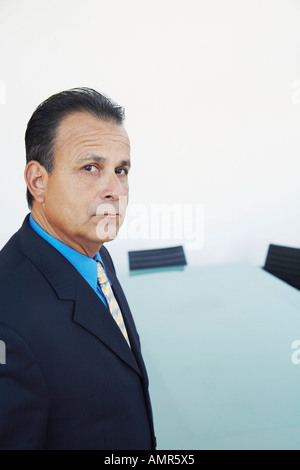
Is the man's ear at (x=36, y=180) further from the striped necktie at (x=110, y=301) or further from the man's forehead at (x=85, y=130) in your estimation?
the striped necktie at (x=110, y=301)

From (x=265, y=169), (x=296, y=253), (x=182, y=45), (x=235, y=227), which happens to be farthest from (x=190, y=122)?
(x=296, y=253)

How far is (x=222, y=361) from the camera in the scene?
1609 millimetres

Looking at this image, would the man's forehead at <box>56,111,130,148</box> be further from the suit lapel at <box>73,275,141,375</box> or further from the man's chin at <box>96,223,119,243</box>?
the suit lapel at <box>73,275,141,375</box>

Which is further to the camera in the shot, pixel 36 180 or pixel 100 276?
pixel 100 276

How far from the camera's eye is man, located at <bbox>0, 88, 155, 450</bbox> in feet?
2.27

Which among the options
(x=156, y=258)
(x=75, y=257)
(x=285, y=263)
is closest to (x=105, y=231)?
(x=75, y=257)

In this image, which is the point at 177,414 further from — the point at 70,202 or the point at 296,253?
the point at 296,253

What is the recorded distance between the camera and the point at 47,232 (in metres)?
0.96

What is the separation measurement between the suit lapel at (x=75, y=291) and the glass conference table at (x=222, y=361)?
525mm

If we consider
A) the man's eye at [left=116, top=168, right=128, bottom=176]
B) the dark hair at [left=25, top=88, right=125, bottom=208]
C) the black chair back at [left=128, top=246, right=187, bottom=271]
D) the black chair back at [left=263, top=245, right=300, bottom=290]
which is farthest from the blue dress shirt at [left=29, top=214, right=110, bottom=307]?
the black chair back at [left=263, top=245, right=300, bottom=290]

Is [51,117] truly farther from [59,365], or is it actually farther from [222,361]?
[222,361]

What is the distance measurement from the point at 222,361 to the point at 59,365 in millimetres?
1095

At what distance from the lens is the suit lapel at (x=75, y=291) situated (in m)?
0.83

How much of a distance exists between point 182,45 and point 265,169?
1890 millimetres
